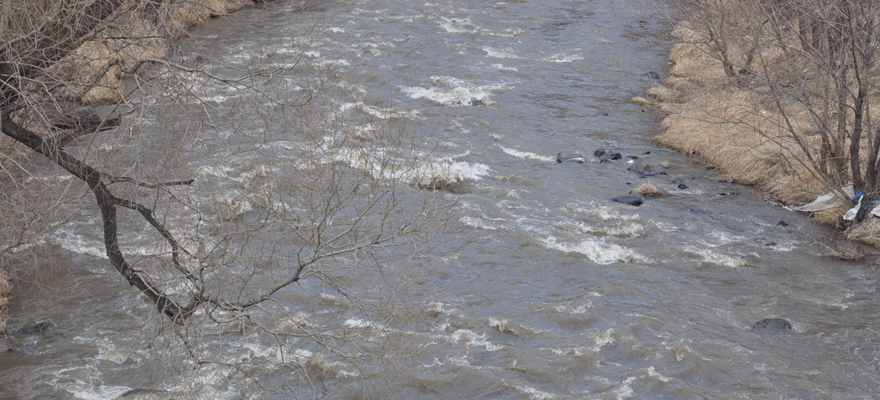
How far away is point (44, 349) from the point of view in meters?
9.14

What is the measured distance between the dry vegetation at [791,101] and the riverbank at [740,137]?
0.9 inches

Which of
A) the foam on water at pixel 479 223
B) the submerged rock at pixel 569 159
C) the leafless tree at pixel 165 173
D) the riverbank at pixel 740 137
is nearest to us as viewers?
the leafless tree at pixel 165 173

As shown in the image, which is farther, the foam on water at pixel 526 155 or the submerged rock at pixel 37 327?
the foam on water at pixel 526 155

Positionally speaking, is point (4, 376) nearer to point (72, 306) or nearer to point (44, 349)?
point (44, 349)

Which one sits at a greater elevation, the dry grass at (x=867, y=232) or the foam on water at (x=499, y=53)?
the foam on water at (x=499, y=53)

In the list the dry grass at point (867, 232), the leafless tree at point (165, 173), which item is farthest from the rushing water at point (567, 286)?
the leafless tree at point (165, 173)

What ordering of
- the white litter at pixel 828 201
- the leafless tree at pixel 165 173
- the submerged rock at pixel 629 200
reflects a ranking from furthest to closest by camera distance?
1. the submerged rock at pixel 629 200
2. the white litter at pixel 828 201
3. the leafless tree at pixel 165 173

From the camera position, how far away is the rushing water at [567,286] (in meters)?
8.96

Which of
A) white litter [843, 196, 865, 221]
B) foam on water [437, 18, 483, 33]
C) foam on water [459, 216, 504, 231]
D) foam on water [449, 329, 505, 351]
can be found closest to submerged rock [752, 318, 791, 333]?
foam on water [449, 329, 505, 351]

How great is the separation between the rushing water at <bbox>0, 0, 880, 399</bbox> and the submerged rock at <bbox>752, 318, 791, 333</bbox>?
11 cm

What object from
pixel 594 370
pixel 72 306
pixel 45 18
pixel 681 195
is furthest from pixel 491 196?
pixel 45 18

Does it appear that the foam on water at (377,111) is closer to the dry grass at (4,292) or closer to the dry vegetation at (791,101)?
the dry vegetation at (791,101)

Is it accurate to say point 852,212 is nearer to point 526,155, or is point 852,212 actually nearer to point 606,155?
point 606,155

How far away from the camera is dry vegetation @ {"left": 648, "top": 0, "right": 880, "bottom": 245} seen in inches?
491
